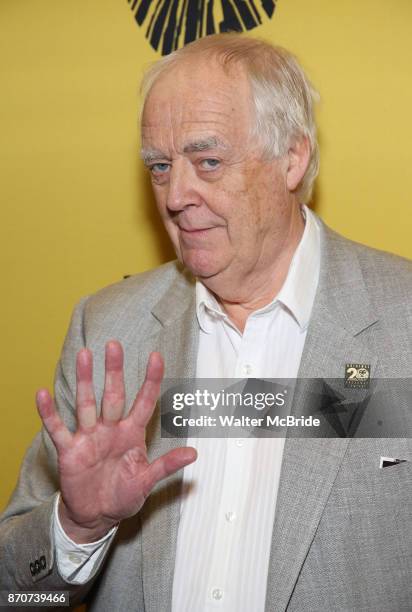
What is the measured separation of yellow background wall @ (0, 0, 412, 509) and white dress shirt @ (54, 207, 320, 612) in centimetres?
38

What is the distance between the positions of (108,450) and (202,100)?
0.64m

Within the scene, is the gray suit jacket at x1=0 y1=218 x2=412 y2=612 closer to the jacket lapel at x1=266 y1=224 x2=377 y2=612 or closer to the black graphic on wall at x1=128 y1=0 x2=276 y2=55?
the jacket lapel at x1=266 y1=224 x2=377 y2=612

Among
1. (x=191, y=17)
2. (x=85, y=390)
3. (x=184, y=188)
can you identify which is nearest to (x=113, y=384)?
(x=85, y=390)

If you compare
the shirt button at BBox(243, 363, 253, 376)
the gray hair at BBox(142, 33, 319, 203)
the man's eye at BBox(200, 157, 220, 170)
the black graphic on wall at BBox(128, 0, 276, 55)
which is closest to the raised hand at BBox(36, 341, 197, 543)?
the shirt button at BBox(243, 363, 253, 376)

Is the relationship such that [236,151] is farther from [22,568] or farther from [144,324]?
[22,568]

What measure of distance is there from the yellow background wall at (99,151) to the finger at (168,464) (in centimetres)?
82

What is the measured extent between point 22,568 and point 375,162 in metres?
1.15

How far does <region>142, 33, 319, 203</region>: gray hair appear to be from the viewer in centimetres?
160

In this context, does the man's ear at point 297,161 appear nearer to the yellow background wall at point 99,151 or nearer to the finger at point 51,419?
the yellow background wall at point 99,151

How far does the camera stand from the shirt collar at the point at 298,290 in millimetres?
1640

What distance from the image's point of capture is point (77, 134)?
6.99 ft

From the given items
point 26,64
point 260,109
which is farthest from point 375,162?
point 26,64

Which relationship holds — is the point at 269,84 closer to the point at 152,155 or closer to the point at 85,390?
the point at 152,155

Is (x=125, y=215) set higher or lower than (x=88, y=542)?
higher
